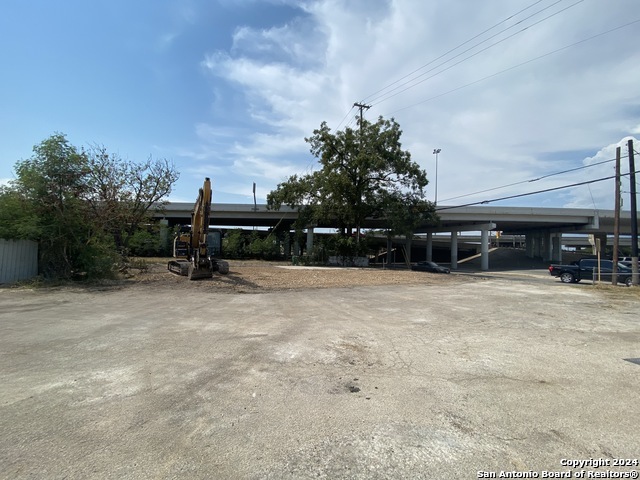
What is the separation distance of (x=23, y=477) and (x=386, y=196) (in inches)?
1578

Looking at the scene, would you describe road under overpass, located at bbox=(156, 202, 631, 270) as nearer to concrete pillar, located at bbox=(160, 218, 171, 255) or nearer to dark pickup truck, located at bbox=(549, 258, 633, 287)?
concrete pillar, located at bbox=(160, 218, 171, 255)

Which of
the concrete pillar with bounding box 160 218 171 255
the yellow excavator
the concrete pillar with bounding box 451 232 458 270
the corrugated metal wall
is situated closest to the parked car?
the concrete pillar with bounding box 451 232 458 270

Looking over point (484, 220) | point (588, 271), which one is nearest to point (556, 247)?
point (484, 220)

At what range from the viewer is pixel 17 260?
675 inches

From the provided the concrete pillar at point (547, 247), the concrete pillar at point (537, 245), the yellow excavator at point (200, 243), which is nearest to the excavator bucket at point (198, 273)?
the yellow excavator at point (200, 243)

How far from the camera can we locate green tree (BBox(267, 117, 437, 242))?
4009 cm

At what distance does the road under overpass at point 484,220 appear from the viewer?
162 ft

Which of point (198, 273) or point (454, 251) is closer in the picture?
point (198, 273)

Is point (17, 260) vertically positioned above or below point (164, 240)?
below

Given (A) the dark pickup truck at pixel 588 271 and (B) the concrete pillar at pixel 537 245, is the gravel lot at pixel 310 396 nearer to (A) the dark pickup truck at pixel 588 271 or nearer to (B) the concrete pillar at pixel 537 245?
(A) the dark pickup truck at pixel 588 271

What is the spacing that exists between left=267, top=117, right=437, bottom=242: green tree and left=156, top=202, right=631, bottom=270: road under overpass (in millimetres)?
4413

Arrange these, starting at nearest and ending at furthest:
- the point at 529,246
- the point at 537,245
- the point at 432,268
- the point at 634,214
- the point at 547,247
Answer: the point at 634,214, the point at 432,268, the point at 547,247, the point at 537,245, the point at 529,246

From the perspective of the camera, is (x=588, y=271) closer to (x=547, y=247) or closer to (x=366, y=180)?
(x=366, y=180)

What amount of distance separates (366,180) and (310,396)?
1500 inches
